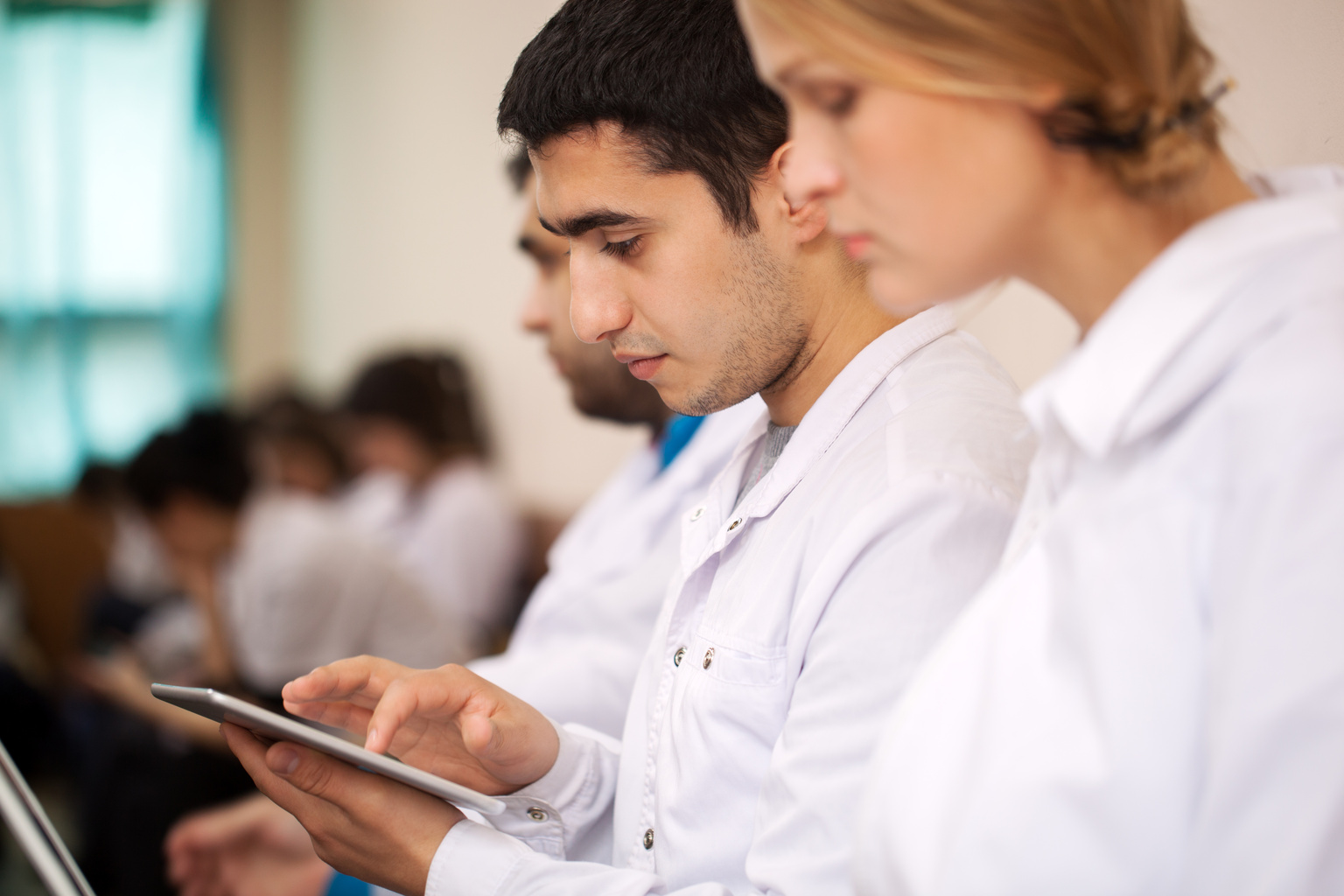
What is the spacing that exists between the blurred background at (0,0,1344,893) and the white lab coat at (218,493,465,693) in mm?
1156

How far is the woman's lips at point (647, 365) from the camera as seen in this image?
100 centimetres

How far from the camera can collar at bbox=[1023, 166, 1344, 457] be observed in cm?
58

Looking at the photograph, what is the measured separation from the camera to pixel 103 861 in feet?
8.12

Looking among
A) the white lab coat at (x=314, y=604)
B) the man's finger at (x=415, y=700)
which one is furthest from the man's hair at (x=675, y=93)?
the white lab coat at (x=314, y=604)

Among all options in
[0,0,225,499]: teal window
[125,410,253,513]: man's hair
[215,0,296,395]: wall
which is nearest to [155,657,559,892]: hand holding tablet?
[125,410,253,513]: man's hair

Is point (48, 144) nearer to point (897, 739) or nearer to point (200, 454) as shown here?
point (200, 454)

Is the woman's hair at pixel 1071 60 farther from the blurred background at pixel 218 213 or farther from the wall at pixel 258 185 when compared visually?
the wall at pixel 258 185

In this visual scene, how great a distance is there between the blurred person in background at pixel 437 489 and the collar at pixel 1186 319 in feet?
8.83

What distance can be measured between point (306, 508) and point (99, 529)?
1877mm

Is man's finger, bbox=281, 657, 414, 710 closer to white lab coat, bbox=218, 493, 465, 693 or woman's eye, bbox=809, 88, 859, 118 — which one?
woman's eye, bbox=809, 88, 859, 118

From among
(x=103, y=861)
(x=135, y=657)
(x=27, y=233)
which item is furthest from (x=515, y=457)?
→ (x=27, y=233)

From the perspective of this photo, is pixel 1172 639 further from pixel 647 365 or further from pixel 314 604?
pixel 314 604

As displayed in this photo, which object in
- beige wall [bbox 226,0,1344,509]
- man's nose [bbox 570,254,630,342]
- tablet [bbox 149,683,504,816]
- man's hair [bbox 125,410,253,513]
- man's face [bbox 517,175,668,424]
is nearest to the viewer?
tablet [bbox 149,683,504,816]

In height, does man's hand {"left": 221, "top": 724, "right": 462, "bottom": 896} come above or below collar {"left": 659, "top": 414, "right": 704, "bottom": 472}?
below
